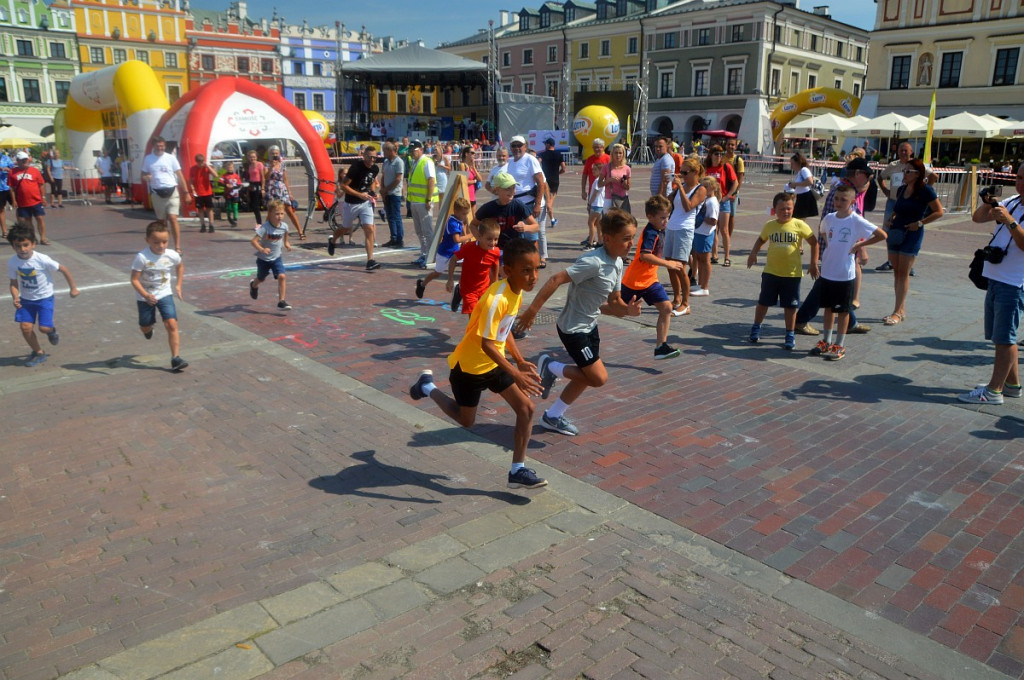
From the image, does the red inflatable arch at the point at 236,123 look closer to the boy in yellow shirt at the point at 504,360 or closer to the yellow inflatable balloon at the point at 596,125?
the boy in yellow shirt at the point at 504,360

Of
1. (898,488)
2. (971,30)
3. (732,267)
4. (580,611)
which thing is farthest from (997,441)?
(971,30)

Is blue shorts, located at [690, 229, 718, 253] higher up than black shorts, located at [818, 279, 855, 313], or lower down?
higher up

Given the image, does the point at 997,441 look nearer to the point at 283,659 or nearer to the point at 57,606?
the point at 283,659

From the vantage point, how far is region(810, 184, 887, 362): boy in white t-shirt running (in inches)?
283

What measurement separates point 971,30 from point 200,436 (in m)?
48.1

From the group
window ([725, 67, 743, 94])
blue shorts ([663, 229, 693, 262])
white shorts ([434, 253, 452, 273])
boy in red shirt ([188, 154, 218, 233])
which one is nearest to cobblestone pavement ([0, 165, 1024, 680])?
white shorts ([434, 253, 452, 273])

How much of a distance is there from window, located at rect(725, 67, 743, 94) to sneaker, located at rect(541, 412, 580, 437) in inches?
2156

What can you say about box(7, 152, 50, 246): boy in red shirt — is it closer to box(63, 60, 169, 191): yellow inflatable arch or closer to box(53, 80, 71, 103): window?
box(63, 60, 169, 191): yellow inflatable arch

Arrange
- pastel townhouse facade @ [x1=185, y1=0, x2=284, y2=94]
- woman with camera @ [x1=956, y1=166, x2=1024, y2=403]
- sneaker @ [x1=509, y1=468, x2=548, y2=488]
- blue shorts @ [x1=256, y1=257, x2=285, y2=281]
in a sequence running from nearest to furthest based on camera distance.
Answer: sneaker @ [x1=509, y1=468, x2=548, y2=488] → woman with camera @ [x1=956, y1=166, x2=1024, y2=403] → blue shorts @ [x1=256, y1=257, x2=285, y2=281] → pastel townhouse facade @ [x1=185, y1=0, x2=284, y2=94]

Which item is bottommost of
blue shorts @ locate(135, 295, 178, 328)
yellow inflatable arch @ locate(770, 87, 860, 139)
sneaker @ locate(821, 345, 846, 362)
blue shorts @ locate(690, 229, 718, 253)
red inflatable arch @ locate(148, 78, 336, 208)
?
sneaker @ locate(821, 345, 846, 362)

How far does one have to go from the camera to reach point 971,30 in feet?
135

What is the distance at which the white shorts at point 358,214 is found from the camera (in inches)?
466

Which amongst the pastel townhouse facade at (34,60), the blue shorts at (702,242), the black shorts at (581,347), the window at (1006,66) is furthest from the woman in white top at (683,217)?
the pastel townhouse facade at (34,60)

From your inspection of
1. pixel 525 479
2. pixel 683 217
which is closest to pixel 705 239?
pixel 683 217
